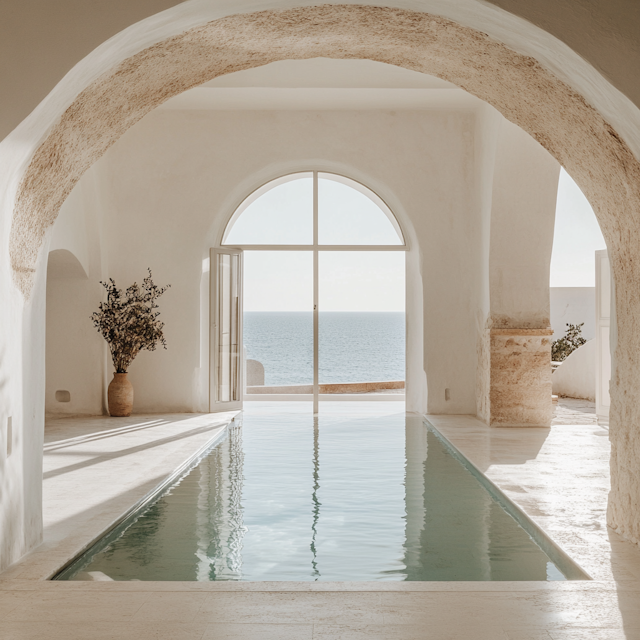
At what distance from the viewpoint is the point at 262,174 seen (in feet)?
30.5

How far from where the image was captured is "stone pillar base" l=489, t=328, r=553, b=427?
8.27 metres

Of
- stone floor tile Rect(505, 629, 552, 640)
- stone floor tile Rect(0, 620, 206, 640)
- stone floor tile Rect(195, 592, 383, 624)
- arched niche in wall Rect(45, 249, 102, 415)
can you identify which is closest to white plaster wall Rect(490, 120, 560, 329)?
arched niche in wall Rect(45, 249, 102, 415)

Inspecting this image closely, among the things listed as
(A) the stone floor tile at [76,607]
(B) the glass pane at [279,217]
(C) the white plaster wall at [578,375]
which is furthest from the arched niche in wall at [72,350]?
(B) the glass pane at [279,217]

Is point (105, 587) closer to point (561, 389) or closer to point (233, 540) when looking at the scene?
point (233, 540)

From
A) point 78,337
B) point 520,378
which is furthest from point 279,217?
point 520,378

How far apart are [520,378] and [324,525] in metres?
4.72

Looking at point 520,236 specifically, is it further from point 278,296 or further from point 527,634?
point 278,296

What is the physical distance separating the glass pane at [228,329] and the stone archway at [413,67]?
5455 mm

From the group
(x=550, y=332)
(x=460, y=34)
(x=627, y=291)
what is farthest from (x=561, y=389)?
(x=460, y=34)

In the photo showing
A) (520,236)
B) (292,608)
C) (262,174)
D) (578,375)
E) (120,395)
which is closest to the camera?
(292,608)

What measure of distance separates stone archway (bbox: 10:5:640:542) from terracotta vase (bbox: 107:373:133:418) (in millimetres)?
5334

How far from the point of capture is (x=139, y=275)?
365 inches

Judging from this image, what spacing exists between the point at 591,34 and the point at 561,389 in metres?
9.59

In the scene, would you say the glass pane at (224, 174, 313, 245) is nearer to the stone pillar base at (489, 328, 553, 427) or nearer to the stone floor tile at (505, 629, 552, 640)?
the stone pillar base at (489, 328, 553, 427)
